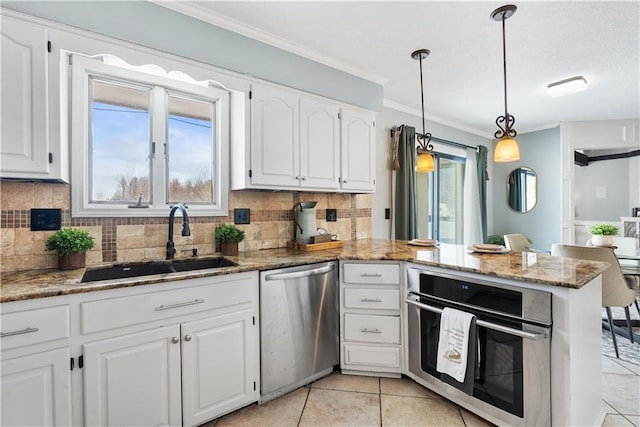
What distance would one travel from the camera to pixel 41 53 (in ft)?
4.99

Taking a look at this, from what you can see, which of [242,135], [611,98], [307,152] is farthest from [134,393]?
[611,98]

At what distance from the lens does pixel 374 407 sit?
1.89 metres

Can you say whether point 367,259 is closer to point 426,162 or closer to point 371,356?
point 371,356

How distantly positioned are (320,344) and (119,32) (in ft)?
7.57

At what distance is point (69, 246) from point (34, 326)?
543 millimetres

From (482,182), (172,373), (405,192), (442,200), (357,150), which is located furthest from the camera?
(482,182)

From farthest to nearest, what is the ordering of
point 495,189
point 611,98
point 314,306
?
point 495,189 < point 611,98 < point 314,306

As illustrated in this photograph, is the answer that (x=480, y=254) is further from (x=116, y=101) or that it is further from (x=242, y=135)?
(x=116, y=101)

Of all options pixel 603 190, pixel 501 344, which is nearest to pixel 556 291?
pixel 501 344

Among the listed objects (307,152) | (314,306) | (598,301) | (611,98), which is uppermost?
(611,98)

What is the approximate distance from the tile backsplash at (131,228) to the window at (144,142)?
0.25 feet

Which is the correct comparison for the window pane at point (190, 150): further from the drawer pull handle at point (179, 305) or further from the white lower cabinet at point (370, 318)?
the white lower cabinet at point (370, 318)

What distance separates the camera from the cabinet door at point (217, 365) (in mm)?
1604

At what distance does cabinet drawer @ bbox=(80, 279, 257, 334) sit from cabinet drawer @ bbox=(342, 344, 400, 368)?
914mm
